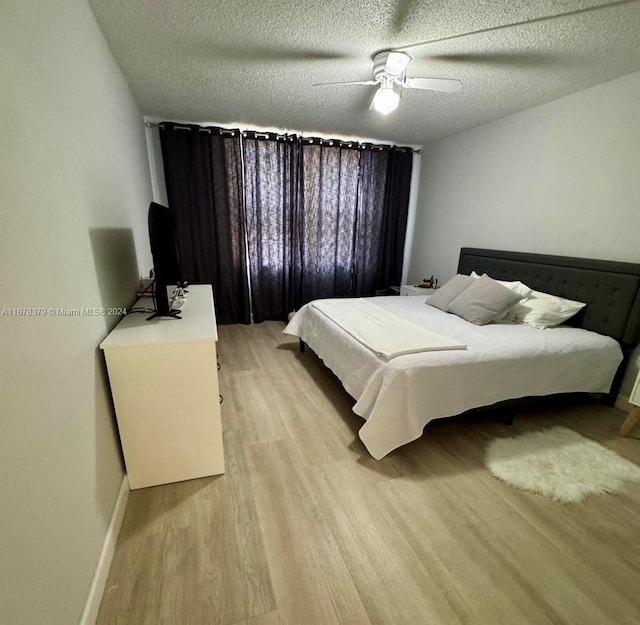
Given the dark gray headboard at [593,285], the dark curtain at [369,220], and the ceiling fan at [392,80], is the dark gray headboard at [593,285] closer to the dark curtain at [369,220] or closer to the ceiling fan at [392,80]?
the ceiling fan at [392,80]

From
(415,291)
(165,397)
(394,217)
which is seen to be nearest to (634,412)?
(415,291)

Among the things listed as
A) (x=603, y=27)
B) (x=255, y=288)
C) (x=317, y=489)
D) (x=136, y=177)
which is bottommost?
(x=317, y=489)

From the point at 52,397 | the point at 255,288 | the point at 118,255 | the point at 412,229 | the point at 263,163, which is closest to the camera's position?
the point at 52,397

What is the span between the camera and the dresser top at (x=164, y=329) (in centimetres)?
147

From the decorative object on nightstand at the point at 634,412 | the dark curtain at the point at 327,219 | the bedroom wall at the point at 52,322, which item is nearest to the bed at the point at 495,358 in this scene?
the decorative object on nightstand at the point at 634,412

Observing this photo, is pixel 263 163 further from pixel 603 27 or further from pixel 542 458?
pixel 542 458

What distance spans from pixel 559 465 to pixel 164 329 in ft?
7.98

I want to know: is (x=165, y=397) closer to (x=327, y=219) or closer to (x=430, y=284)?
(x=327, y=219)

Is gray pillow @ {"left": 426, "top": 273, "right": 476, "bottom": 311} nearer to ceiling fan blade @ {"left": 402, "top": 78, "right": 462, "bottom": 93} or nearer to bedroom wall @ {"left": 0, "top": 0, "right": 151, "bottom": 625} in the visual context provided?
ceiling fan blade @ {"left": 402, "top": 78, "right": 462, "bottom": 93}

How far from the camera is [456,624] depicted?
1137 millimetres

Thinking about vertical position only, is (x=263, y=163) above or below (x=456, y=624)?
above

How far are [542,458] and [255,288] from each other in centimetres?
345

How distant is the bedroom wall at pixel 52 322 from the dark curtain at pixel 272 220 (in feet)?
7.50

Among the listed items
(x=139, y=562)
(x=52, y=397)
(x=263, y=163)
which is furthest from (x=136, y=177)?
(x=139, y=562)
